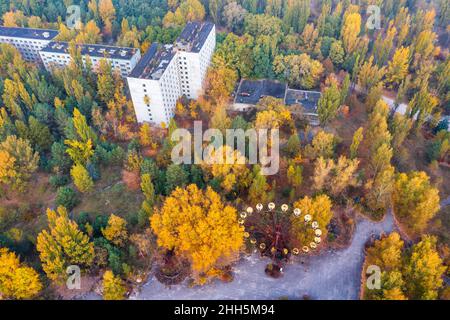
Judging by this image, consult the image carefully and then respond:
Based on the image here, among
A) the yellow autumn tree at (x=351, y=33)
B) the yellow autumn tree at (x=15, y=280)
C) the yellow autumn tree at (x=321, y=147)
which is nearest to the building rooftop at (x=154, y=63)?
the yellow autumn tree at (x=321, y=147)

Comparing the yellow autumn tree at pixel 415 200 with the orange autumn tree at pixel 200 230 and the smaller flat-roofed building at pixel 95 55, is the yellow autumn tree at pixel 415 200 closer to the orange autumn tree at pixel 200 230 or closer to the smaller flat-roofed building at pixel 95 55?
the orange autumn tree at pixel 200 230

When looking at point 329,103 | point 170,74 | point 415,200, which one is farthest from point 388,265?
point 170,74

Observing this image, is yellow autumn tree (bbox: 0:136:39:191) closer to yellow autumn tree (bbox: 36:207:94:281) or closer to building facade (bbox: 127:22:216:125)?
yellow autumn tree (bbox: 36:207:94:281)

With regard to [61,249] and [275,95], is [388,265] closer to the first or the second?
[61,249]

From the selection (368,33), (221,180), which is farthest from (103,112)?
(368,33)

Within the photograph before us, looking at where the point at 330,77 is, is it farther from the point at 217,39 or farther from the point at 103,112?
the point at 103,112
